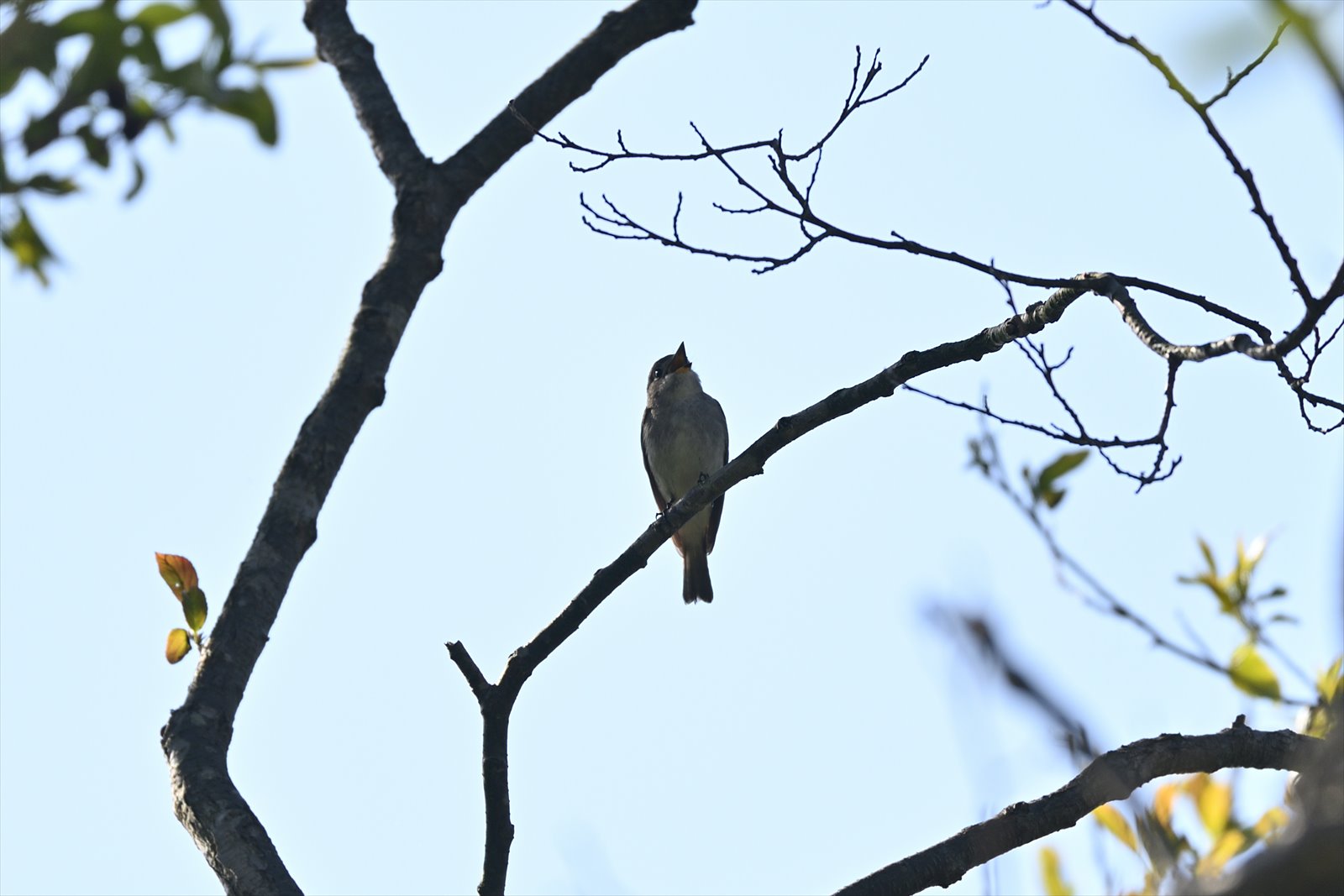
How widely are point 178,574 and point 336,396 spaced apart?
723 millimetres

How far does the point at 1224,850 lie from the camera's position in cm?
297

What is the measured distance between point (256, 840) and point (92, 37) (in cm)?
209

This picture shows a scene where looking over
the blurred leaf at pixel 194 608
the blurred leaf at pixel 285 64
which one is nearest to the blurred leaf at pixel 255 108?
the blurred leaf at pixel 285 64

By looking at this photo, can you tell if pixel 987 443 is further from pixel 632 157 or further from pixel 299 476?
pixel 299 476

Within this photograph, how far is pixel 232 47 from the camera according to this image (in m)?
3.00

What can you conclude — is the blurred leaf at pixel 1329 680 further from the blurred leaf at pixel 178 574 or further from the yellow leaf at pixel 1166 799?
the blurred leaf at pixel 178 574

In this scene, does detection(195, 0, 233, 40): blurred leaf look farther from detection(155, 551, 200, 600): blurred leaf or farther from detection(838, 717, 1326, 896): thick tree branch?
detection(838, 717, 1326, 896): thick tree branch

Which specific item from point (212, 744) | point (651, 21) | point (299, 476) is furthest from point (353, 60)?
point (212, 744)

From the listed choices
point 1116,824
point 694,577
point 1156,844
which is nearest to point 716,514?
point 694,577

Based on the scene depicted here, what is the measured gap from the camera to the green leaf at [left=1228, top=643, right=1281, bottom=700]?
3150 millimetres

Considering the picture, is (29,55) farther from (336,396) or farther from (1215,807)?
(1215,807)

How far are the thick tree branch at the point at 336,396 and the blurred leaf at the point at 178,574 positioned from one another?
0.22m

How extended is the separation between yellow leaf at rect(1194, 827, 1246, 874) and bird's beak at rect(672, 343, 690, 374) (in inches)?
352

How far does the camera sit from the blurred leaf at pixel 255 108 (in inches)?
120
